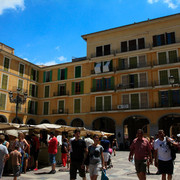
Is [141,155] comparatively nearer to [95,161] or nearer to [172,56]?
[95,161]

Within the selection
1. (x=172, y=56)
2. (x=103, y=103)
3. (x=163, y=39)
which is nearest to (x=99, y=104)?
(x=103, y=103)

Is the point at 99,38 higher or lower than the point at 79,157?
higher

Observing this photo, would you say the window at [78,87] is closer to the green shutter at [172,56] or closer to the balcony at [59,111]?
the balcony at [59,111]

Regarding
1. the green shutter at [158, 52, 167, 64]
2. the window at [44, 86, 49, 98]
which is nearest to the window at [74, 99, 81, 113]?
the window at [44, 86, 49, 98]

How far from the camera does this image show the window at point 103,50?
30589 mm

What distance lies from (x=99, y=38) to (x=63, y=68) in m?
7.19

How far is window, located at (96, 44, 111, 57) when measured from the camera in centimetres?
3059

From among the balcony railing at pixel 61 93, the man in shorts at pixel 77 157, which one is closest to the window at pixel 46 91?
the balcony railing at pixel 61 93

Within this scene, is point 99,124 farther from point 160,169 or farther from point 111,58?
Answer: point 160,169

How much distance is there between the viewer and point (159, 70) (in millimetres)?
26578

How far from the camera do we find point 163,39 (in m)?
27.2

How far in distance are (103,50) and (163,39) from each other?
27.2 ft

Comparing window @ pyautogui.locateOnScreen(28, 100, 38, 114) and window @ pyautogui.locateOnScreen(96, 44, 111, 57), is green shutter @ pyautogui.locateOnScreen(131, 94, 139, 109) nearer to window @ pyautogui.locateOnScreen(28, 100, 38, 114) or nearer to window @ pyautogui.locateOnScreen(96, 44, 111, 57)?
window @ pyautogui.locateOnScreen(96, 44, 111, 57)

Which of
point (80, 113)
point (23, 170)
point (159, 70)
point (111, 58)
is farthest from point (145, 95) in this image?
point (23, 170)
